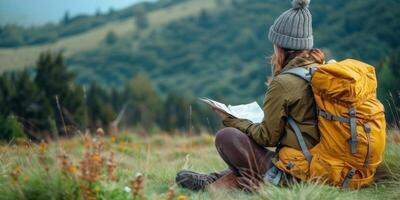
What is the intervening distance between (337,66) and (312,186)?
3.01 feet

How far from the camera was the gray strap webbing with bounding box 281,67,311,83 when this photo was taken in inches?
169

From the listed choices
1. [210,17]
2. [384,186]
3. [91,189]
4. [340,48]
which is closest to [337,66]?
[384,186]

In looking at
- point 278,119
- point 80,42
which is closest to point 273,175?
point 278,119

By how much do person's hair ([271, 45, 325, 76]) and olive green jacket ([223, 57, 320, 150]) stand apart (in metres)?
0.12

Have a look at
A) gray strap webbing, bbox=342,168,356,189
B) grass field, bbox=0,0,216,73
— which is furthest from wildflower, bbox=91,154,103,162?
grass field, bbox=0,0,216,73

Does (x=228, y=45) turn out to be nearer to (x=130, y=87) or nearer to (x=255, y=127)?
(x=130, y=87)

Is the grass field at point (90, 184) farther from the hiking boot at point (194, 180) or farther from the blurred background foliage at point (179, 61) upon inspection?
the blurred background foliage at point (179, 61)

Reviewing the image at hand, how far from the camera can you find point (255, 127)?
462 cm

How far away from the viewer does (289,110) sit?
14.4ft

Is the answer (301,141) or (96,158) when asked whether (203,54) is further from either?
(96,158)

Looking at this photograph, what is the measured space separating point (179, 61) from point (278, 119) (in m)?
162

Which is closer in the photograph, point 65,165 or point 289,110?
point 65,165

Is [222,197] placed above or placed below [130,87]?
above

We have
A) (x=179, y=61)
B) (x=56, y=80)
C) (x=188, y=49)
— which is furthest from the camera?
(x=188, y=49)
